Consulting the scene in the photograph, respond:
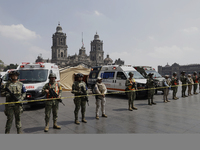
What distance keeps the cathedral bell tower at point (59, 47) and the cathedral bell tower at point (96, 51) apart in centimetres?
2704

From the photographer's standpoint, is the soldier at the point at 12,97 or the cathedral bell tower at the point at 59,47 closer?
the soldier at the point at 12,97

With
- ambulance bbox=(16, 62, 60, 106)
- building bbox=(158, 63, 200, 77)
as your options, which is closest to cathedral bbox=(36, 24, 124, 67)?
building bbox=(158, 63, 200, 77)

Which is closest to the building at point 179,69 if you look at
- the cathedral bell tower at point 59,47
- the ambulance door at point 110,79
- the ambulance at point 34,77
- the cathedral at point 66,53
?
the cathedral at point 66,53

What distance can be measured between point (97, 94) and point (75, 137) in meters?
2.20

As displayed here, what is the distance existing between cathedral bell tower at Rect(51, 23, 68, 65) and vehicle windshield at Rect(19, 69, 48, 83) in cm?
10792

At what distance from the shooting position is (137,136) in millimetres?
4219

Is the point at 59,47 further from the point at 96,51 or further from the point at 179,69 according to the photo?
the point at 179,69

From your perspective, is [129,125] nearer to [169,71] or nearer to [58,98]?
[58,98]

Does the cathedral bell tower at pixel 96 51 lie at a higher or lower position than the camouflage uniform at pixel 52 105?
→ higher

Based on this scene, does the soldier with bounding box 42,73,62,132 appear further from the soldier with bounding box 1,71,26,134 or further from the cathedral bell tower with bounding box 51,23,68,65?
the cathedral bell tower with bounding box 51,23,68,65

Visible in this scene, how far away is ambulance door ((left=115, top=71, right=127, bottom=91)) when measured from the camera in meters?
10.5

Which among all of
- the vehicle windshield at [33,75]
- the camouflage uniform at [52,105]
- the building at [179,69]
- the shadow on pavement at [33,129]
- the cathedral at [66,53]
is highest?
the cathedral at [66,53]

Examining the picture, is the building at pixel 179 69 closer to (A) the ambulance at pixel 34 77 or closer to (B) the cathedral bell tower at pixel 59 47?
(B) the cathedral bell tower at pixel 59 47

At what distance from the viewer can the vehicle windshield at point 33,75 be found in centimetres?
791
